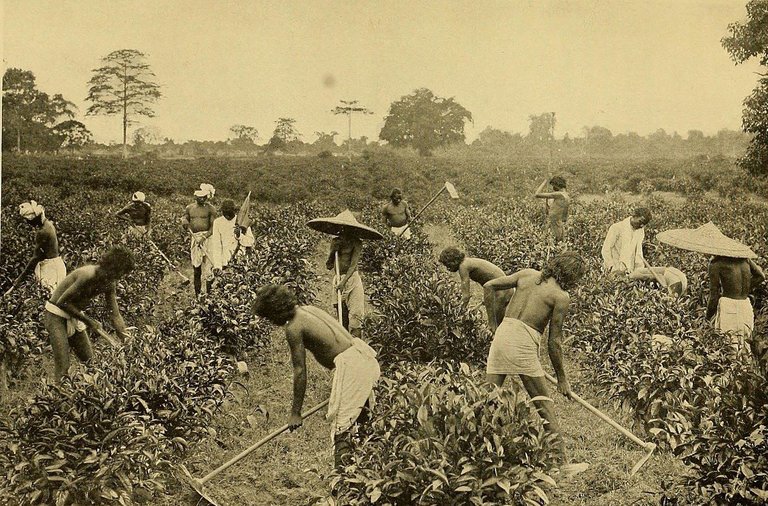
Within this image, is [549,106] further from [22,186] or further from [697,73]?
[22,186]

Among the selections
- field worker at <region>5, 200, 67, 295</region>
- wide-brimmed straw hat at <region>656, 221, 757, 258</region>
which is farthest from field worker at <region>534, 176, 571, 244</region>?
field worker at <region>5, 200, 67, 295</region>

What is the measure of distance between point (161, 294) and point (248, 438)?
3.32 metres

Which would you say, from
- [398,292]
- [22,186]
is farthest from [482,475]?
[22,186]

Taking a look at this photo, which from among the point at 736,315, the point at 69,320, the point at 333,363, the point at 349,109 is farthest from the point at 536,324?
the point at 349,109

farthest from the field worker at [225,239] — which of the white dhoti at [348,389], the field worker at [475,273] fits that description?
the white dhoti at [348,389]

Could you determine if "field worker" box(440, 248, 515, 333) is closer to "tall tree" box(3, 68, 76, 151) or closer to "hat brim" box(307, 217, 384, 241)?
"hat brim" box(307, 217, 384, 241)

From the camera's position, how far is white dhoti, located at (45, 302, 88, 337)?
4297 millimetres

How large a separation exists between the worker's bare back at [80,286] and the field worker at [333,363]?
153cm

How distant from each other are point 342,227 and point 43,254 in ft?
8.41

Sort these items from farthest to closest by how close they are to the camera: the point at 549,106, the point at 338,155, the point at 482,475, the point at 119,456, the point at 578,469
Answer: the point at 338,155 < the point at 549,106 < the point at 578,469 < the point at 119,456 < the point at 482,475

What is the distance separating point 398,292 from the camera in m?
5.34

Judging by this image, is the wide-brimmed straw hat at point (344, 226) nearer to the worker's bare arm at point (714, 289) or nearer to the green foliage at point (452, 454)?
the green foliage at point (452, 454)

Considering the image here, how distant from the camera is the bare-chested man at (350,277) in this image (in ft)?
18.3

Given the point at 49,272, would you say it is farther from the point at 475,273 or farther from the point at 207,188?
the point at 475,273
